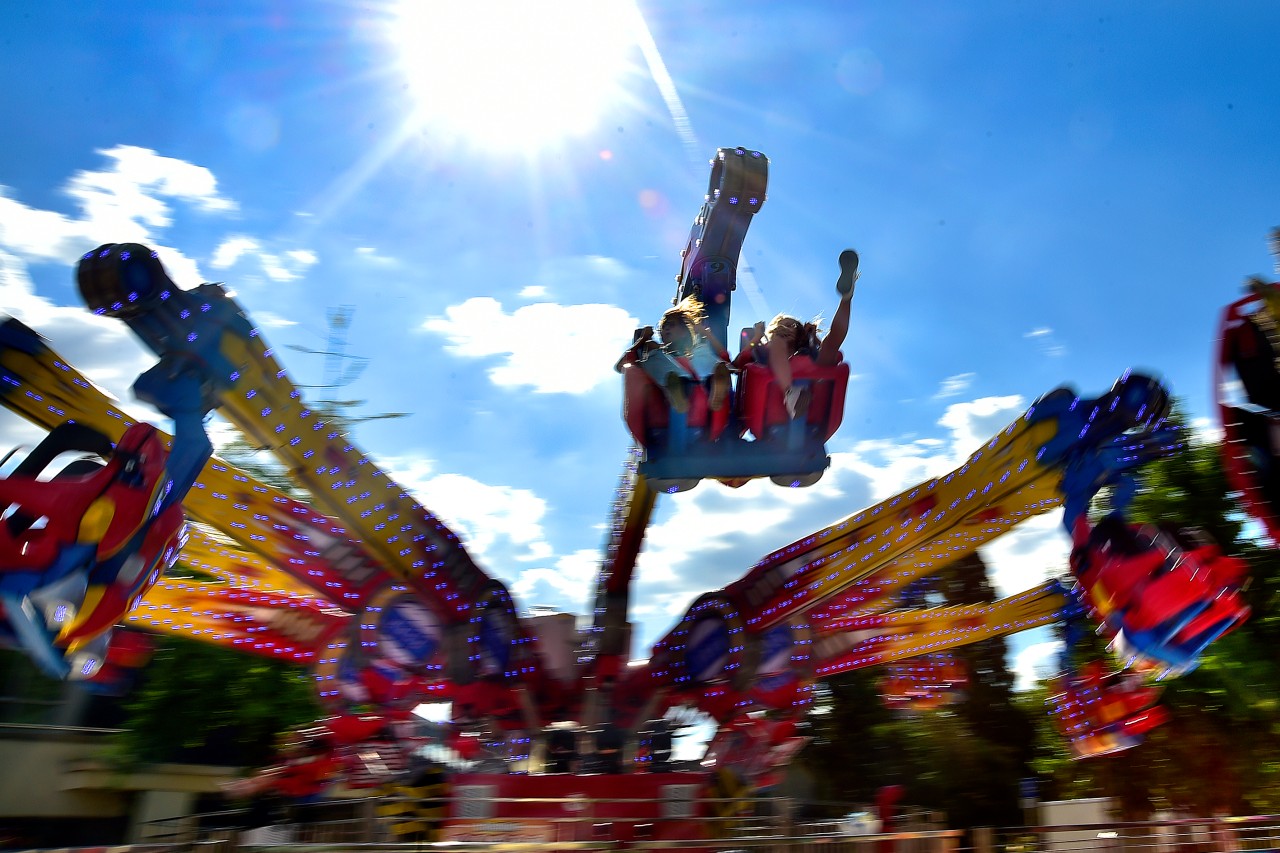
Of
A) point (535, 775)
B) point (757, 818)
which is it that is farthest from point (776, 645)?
point (535, 775)

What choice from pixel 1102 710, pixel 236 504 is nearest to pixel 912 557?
pixel 1102 710

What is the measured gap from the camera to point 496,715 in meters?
8.89

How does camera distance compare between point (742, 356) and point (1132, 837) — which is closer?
point (742, 356)

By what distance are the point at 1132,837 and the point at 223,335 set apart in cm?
891

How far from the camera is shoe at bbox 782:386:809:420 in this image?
25.7ft

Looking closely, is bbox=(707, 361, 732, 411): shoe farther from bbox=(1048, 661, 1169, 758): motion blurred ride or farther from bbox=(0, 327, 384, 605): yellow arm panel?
bbox=(1048, 661, 1169, 758): motion blurred ride

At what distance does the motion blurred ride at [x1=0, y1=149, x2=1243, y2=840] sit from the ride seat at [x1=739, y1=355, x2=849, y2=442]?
0.11ft

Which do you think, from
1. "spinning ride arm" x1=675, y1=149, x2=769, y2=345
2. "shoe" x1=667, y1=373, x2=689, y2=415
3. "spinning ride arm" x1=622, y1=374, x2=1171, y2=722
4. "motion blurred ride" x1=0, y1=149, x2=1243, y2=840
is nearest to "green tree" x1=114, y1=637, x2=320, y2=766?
"motion blurred ride" x1=0, y1=149, x2=1243, y2=840

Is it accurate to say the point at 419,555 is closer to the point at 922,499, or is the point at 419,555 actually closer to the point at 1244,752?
the point at 922,499

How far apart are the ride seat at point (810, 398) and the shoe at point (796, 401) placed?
1.4 inches

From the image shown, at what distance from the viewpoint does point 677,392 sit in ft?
25.1

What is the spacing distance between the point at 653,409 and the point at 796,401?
116 centimetres

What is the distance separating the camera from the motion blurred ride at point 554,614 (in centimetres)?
631

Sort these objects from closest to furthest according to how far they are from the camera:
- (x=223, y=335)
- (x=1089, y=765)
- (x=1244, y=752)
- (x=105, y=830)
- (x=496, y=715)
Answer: (x=223, y=335) → (x=496, y=715) → (x=1244, y=752) → (x=1089, y=765) → (x=105, y=830)
